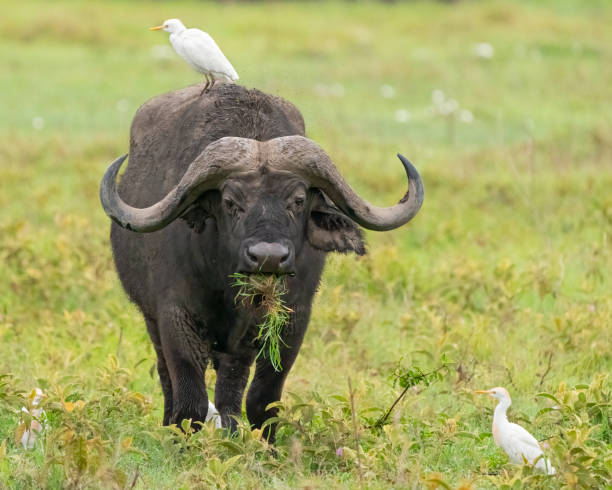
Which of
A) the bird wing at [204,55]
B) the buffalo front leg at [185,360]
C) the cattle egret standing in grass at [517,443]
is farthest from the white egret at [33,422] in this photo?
the cattle egret standing in grass at [517,443]

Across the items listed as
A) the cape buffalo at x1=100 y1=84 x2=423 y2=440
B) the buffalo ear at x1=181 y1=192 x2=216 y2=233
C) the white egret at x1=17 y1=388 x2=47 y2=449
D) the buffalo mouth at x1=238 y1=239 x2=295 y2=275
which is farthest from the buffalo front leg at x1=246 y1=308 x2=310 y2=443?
the white egret at x1=17 y1=388 x2=47 y2=449

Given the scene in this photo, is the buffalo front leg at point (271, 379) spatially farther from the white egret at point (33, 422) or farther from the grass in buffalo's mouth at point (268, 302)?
the white egret at point (33, 422)

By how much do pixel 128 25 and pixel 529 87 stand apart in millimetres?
7766

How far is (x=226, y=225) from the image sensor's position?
14.0 ft

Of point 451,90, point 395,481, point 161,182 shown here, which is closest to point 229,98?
point 161,182

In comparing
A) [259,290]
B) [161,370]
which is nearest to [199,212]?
[259,290]

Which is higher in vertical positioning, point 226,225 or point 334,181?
point 334,181

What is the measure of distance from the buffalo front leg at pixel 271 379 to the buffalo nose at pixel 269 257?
2.22ft

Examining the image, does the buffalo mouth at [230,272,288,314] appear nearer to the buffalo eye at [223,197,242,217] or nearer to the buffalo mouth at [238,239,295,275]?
the buffalo mouth at [238,239,295,275]

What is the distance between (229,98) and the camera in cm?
479

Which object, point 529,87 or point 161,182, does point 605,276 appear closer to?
point 161,182

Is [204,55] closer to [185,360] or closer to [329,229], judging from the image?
[329,229]

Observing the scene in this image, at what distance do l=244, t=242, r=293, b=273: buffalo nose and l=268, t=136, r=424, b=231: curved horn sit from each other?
369mm

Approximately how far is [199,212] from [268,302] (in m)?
0.45
